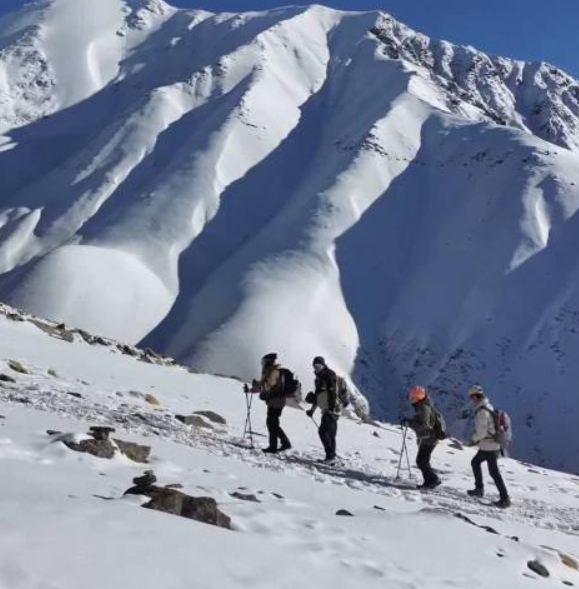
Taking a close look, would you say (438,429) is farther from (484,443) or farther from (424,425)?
(484,443)

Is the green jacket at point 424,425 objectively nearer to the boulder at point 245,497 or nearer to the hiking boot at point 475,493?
the hiking boot at point 475,493

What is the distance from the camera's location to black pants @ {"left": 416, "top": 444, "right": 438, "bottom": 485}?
54.6ft

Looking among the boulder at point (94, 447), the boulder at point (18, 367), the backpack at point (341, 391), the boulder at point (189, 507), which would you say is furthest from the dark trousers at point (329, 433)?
the boulder at point (189, 507)

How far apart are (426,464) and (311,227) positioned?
8981 cm

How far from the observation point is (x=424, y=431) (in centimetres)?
1700

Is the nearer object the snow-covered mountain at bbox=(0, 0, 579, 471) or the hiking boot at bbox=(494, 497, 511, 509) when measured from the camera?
the hiking boot at bbox=(494, 497, 511, 509)

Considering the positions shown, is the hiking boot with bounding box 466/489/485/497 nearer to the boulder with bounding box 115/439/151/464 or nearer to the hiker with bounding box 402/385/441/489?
the hiker with bounding box 402/385/441/489

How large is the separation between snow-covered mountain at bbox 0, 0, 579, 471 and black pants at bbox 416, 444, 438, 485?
63385 millimetres

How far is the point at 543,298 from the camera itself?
95.2m

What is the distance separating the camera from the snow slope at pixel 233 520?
6.02 metres

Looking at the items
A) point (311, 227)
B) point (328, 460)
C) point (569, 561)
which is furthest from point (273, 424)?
point (311, 227)

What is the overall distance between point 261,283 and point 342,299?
10.0 m

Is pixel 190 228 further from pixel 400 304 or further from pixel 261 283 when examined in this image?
pixel 400 304

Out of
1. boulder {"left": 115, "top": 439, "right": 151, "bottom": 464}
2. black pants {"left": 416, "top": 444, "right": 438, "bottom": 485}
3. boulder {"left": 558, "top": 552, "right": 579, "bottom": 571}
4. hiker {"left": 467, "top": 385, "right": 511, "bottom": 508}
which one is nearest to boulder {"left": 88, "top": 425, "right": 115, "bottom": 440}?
boulder {"left": 115, "top": 439, "right": 151, "bottom": 464}
